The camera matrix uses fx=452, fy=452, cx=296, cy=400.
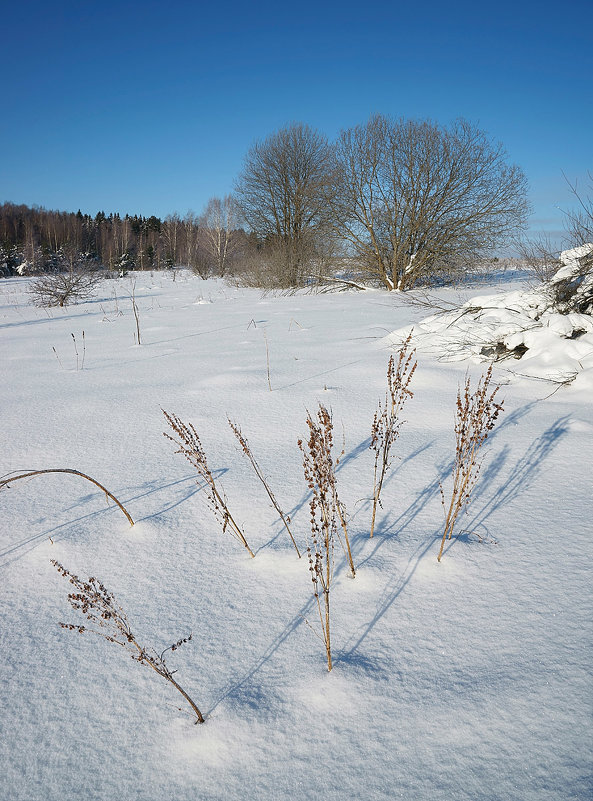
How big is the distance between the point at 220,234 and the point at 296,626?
29121 mm

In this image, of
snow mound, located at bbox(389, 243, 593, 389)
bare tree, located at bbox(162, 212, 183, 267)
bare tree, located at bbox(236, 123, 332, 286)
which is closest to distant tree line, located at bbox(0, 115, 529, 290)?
bare tree, located at bbox(236, 123, 332, 286)

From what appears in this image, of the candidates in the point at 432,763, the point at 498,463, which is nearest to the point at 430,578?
the point at 432,763

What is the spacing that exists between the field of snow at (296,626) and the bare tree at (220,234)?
87.7 feet

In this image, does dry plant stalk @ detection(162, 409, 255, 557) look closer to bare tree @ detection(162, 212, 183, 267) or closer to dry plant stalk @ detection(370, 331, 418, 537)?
dry plant stalk @ detection(370, 331, 418, 537)

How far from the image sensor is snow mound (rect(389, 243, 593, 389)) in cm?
369

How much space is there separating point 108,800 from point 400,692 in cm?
71

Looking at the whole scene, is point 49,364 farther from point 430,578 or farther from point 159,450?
point 430,578

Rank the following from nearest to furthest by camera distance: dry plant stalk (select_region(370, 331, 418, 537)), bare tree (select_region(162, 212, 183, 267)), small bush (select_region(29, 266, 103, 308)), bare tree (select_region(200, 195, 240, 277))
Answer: dry plant stalk (select_region(370, 331, 418, 537)), small bush (select_region(29, 266, 103, 308)), bare tree (select_region(200, 195, 240, 277)), bare tree (select_region(162, 212, 183, 267))

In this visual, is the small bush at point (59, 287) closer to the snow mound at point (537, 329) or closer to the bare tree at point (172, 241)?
the snow mound at point (537, 329)

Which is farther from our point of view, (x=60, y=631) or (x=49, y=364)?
(x=49, y=364)

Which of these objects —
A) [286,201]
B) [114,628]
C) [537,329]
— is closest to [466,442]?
[114,628]

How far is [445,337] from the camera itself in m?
4.64

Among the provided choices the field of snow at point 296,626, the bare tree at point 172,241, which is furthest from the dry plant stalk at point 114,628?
the bare tree at point 172,241

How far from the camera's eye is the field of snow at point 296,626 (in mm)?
1007
